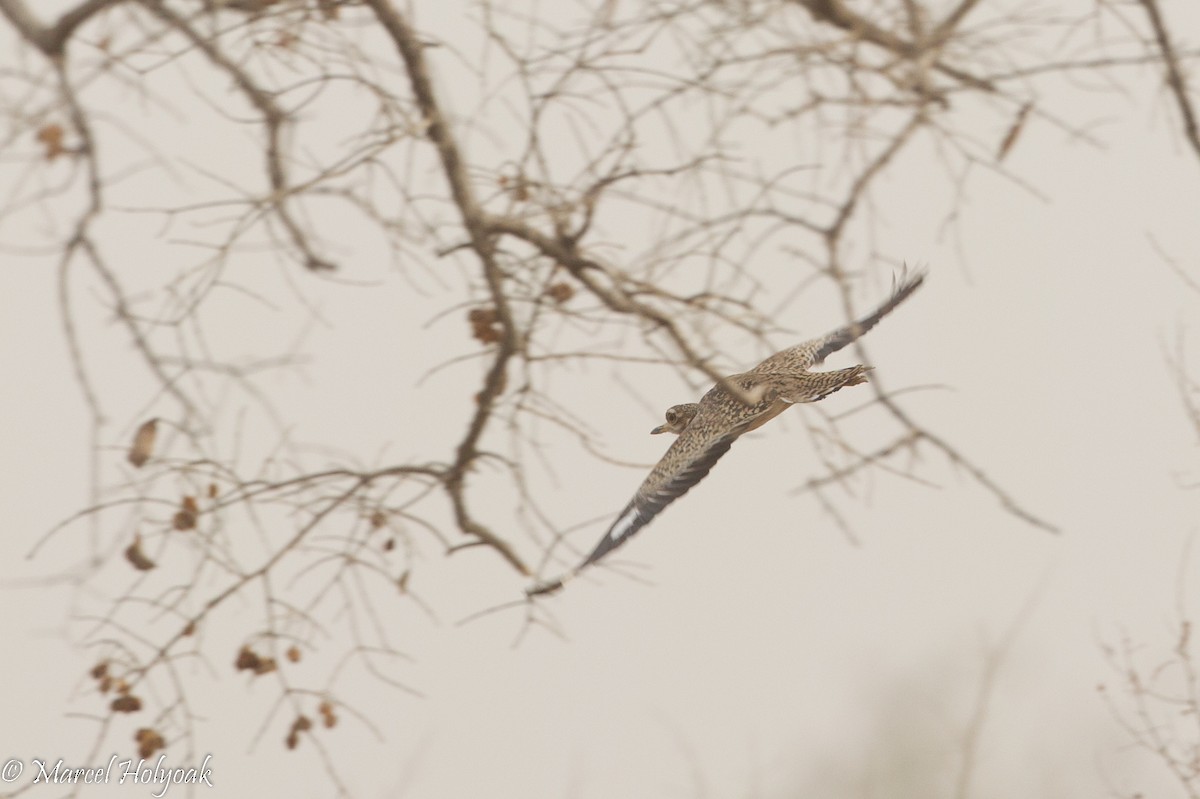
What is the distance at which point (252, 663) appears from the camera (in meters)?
3.21

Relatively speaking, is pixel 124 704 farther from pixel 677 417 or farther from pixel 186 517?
pixel 677 417

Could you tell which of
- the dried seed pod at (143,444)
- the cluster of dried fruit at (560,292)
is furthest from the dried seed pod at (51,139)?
the cluster of dried fruit at (560,292)

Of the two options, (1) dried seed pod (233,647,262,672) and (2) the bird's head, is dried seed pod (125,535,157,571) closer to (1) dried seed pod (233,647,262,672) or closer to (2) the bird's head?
(1) dried seed pod (233,647,262,672)

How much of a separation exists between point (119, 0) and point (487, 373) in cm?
143

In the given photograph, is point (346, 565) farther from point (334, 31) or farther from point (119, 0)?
point (119, 0)

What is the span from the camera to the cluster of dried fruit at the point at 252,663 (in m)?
3.21

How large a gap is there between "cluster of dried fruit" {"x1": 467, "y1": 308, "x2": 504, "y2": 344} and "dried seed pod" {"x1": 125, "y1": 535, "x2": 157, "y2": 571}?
34.5 inches

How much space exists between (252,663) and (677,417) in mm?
1271

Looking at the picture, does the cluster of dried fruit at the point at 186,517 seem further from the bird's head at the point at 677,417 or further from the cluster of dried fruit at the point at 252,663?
the bird's head at the point at 677,417

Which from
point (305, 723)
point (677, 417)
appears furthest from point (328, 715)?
point (677, 417)

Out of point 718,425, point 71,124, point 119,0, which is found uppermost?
point 119,0

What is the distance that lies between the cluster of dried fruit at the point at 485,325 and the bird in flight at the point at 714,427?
100 centimetres

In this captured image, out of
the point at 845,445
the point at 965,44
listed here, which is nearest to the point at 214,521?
the point at 845,445

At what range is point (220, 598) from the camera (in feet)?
10.5
